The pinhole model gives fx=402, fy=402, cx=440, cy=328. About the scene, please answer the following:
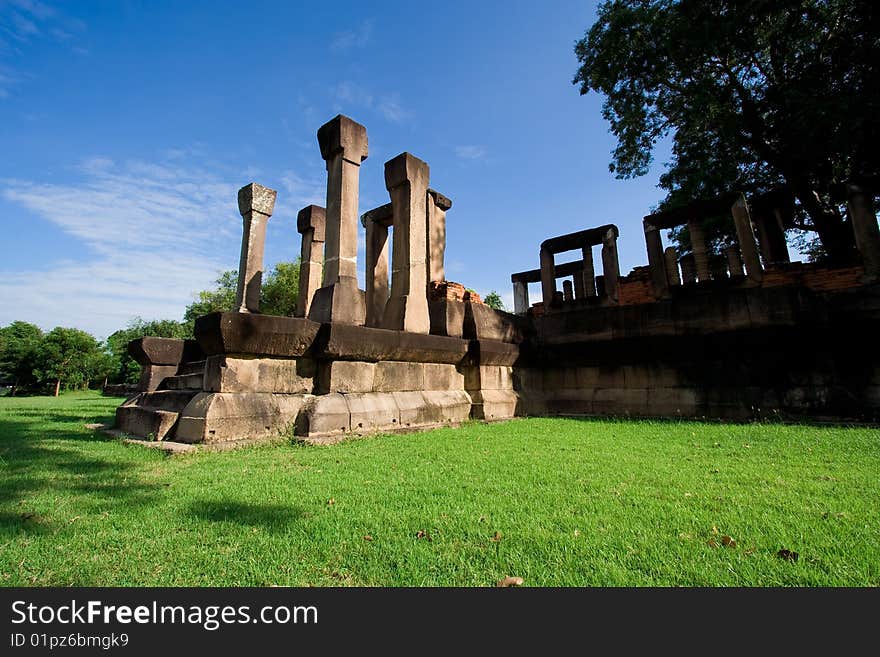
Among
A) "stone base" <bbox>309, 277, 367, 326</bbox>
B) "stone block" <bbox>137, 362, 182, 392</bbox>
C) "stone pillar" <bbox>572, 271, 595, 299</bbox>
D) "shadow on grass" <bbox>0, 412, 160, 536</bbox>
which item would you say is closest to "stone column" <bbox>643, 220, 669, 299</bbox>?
"stone base" <bbox>309, 277, 367, 326</bbox>

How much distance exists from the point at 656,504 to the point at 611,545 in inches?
29.2

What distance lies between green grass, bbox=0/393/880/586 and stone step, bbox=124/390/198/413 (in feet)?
3.05

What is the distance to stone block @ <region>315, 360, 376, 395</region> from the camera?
486 cm

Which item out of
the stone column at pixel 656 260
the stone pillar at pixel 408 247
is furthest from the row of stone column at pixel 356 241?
the stone column at pixel 656 260

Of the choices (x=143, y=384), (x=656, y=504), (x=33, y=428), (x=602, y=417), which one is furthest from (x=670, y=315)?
(x=33, y=428)

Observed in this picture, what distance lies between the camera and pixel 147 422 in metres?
4.57

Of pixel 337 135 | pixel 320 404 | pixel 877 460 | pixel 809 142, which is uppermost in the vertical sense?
pixel 809 142

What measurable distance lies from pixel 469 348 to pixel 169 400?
13.9ft

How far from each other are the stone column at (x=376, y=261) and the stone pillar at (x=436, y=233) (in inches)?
36.1

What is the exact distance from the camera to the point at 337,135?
6199 mm

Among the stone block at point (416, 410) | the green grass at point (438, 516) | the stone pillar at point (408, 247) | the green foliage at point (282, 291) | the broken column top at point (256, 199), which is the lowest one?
the green grass at point (438, 516)

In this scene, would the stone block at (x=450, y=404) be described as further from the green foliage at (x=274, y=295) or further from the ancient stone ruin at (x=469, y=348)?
the green foliage at (x=274, y=295)

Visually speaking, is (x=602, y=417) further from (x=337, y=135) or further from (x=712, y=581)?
(x=337, y=135)

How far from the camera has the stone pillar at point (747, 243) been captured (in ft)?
23.6
